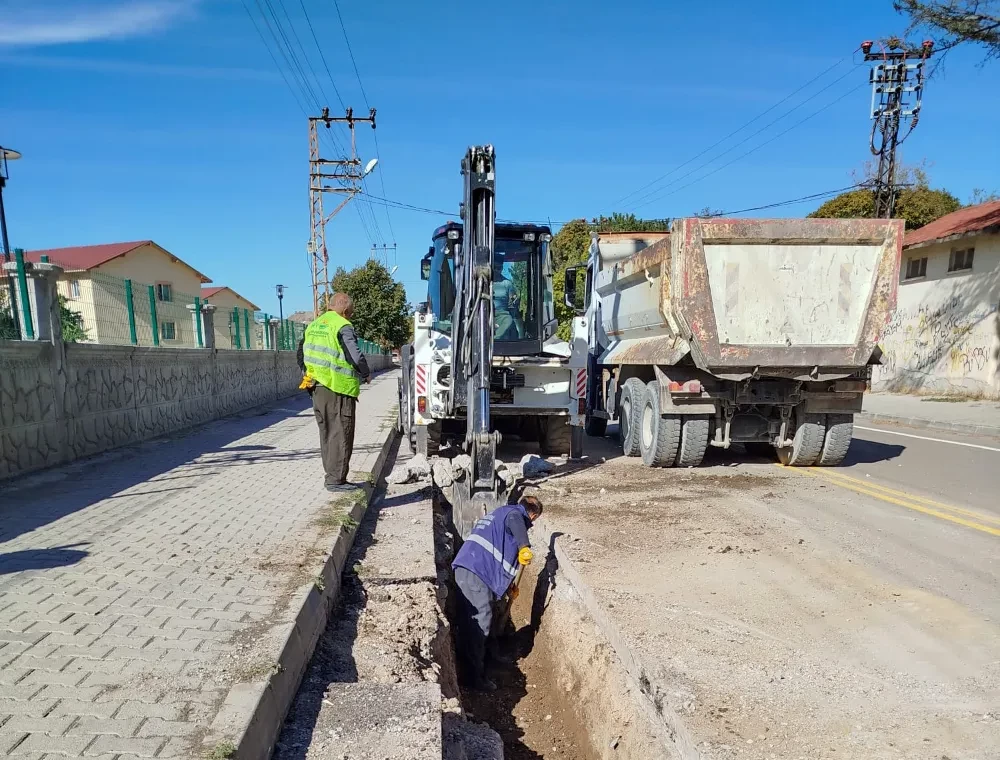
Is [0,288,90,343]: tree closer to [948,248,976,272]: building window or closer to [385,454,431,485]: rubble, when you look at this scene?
[385,454,431,485]: rubble

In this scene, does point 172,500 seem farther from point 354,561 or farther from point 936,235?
point 936,235

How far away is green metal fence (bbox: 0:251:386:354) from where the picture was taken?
626cm

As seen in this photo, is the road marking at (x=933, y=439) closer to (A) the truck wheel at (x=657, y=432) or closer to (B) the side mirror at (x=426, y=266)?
(A) the truck wheel at (x=657, y=432)

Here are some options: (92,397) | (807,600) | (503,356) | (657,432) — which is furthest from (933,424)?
(92,397)

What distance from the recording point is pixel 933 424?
11586 mm

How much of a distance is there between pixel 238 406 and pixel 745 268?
34.8 feet

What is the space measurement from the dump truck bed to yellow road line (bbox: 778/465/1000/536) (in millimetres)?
1266

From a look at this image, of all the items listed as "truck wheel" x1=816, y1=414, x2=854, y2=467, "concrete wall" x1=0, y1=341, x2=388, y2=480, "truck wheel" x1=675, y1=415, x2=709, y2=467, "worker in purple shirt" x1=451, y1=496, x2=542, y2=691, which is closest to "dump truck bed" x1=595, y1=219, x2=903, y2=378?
"truck wheel" x1=675, y1=415, x2=709, y2=467

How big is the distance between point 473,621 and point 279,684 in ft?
6.60

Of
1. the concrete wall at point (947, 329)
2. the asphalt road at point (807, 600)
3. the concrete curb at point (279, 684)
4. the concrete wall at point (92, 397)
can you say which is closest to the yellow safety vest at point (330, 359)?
the concrete curb at point (279, 684)

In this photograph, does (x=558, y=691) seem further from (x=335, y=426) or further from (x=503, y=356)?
(x=503, y=356)

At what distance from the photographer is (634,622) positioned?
3578 mm

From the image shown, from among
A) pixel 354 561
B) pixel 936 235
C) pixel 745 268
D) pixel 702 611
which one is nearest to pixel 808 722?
pixel 702 611

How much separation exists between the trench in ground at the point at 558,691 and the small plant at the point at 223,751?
6.17 feet
